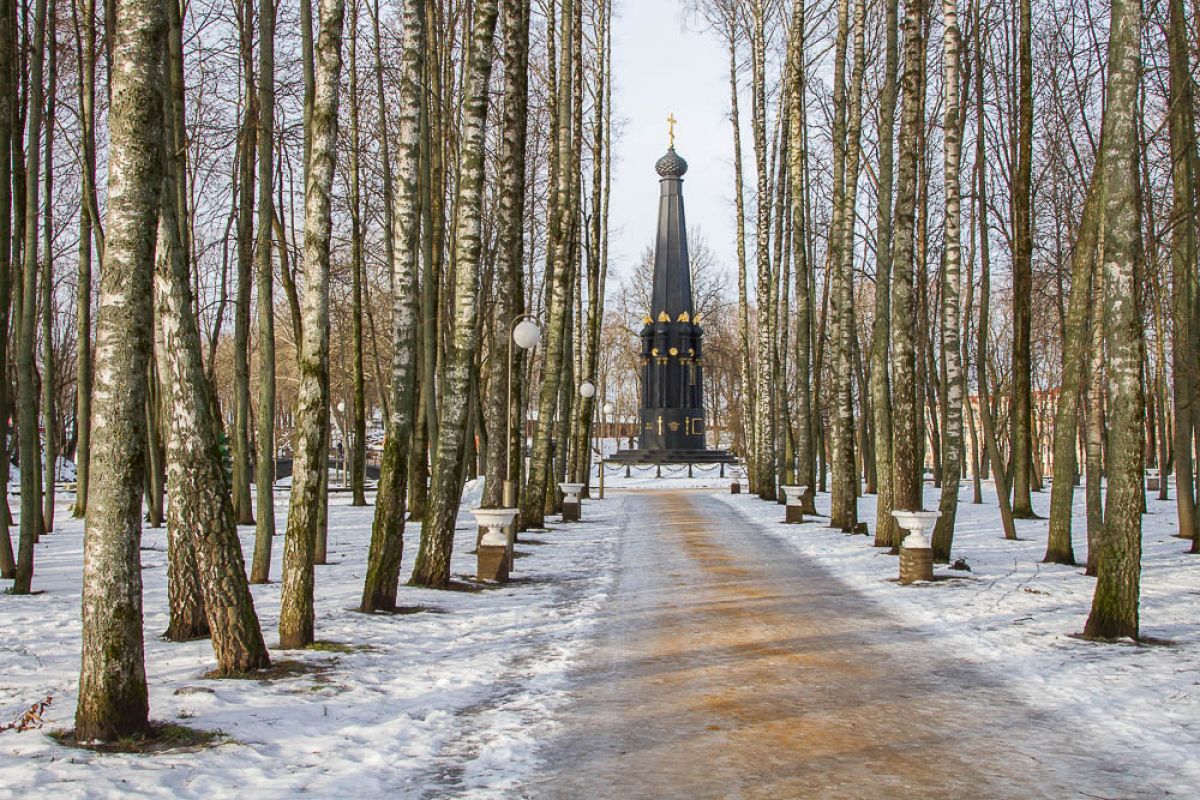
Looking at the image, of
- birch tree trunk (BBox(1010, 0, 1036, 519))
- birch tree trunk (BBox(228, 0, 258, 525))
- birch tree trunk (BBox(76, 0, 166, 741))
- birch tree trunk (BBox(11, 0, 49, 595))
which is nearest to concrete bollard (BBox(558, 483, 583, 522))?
birch tree trunk (BBox(1010, 0, 1036, 519))

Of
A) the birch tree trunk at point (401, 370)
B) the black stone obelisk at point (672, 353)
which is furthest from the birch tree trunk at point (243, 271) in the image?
the black stone obelisk at point (672, 353)

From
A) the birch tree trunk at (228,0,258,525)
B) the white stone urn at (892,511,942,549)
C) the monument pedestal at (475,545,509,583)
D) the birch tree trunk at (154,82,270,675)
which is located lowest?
the monument pedestal at (475,545,509,583)

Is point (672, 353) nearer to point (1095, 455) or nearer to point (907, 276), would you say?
point (907, 276)

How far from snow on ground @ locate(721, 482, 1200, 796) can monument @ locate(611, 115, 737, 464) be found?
31.7 meters

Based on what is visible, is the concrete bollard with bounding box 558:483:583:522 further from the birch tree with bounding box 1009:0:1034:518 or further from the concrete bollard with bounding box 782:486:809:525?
the birch tree with bounding box 1009:0:1034:518

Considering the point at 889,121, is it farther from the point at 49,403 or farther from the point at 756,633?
the point at 49,403

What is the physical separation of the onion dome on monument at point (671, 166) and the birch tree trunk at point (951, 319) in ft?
111

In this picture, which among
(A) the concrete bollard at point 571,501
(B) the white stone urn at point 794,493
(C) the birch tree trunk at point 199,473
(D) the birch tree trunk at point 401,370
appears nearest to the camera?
(C) the birch tree trunk at point 199,473

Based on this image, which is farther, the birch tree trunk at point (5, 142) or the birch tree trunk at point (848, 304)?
the birch tree trunk at point (848, 304)

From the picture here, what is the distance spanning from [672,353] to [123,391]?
4334 centimetres

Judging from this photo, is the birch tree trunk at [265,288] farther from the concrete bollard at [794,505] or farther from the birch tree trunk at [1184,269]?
the concrete bollard at [794,505]

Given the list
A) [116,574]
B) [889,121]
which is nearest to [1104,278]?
[116,574]

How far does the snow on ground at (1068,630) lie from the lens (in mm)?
A: 5348

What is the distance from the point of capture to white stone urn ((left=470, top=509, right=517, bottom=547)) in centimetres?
1101
